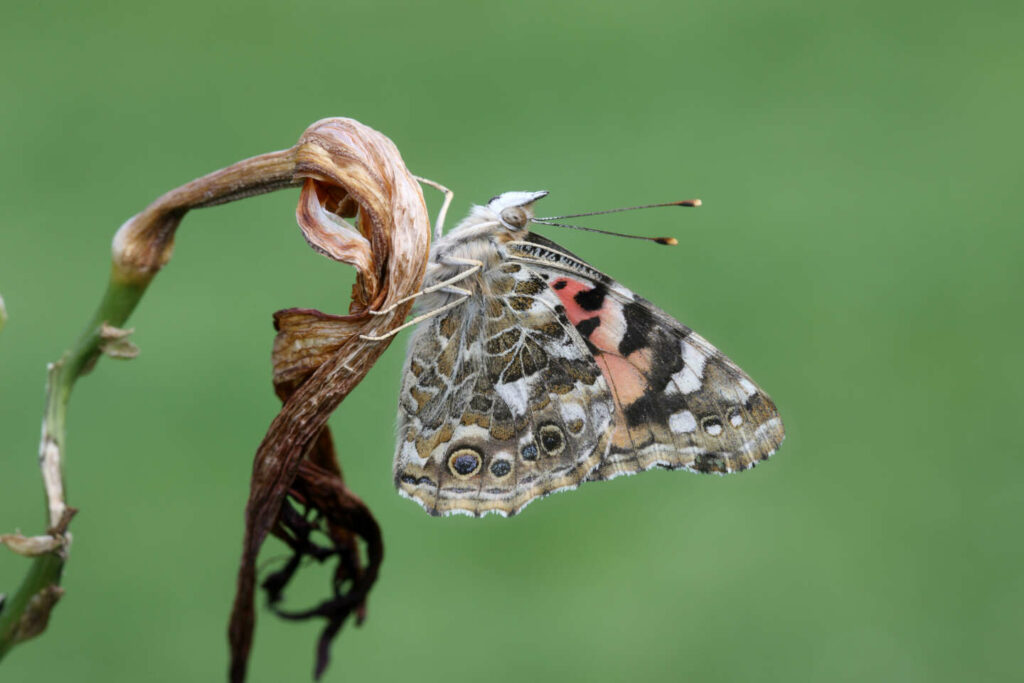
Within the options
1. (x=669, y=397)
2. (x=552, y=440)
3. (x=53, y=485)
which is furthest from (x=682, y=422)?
(x=53, y=485)

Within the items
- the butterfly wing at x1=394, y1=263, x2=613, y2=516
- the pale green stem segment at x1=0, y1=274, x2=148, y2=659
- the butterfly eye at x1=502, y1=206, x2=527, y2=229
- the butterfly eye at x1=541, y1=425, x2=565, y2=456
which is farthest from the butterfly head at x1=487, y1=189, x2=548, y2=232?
the pale green stem segment at x1=0, y1=274, x2=148, y2=659

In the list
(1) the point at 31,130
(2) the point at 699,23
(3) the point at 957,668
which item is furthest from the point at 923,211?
(1) the point at 31,130

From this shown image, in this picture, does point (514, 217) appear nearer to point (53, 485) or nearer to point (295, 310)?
point (295, 310)

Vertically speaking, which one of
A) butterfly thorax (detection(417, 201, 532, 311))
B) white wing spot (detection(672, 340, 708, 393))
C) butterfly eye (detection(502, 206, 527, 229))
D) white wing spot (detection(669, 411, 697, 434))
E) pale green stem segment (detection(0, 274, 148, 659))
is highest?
butterfly eye (detection(502, 206, 527, 229))

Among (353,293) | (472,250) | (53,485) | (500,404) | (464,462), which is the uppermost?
(472,250)

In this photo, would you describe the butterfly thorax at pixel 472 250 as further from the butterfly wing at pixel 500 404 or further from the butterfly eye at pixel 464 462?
the butterfly eye at pixel 464 462

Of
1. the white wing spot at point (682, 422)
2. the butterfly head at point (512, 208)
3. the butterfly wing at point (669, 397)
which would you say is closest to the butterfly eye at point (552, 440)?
the butterfly wing at point (669, 397)

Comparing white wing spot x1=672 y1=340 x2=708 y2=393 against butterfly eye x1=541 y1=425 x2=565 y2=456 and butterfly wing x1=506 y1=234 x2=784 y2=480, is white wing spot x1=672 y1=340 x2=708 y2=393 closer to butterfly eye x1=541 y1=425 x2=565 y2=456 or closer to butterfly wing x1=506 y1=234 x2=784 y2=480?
butterfly wing x1=506 y1=234 x2=784 y2=480
